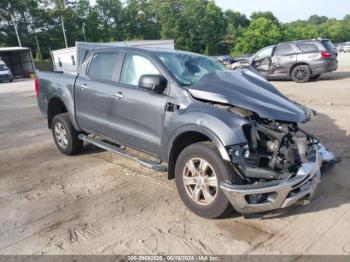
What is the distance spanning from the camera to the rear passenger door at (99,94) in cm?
493

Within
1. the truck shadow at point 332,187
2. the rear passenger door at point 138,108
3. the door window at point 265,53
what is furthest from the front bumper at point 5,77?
the truck shadow at point 332,187

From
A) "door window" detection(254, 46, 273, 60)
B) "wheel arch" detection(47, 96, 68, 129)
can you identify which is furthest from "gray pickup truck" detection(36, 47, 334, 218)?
"door window" detection(254, 46, 273, 60)

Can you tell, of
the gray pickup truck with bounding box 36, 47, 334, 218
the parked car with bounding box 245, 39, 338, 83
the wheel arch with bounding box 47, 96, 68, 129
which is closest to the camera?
the gray pickup truck with bounding box 36, 47, 334, 218

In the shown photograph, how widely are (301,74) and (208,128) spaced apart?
38.6 ft

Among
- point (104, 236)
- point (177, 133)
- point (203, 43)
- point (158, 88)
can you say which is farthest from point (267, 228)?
point (203, 43)

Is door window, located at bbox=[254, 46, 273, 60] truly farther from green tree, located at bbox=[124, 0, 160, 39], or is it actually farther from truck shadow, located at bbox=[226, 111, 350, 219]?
green tree, located at bbox=[124, 0, 160, 39]

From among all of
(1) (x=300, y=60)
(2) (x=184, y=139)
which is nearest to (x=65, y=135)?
(2) (x=184, y=139)

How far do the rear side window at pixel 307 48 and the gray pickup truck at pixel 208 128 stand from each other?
403 inches

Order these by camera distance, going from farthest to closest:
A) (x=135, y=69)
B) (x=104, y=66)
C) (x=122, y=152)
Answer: (x=104, y=66)
(x=122, y=152)
(x=135, y=69)

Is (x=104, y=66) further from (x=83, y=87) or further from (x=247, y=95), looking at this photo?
(x=247, y=95)

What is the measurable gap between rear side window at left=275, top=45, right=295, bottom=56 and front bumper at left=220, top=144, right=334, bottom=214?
1182 cm

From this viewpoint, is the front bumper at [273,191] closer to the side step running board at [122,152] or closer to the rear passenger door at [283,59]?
the side step running board at [122,152]

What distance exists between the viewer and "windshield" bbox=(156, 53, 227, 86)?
4.30m

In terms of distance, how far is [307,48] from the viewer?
1398 centimetres
